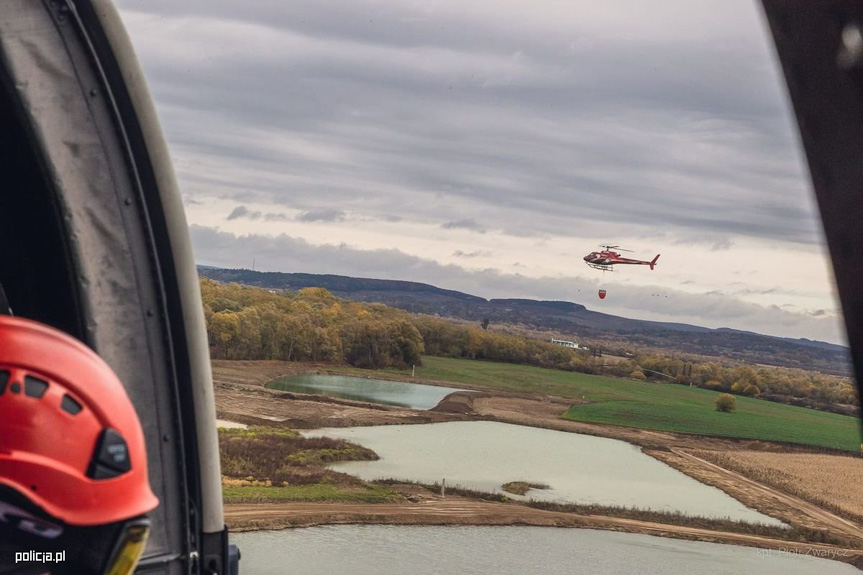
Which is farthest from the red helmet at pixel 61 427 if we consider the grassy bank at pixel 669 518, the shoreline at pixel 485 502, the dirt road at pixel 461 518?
the grassy bank at pixel 669 518

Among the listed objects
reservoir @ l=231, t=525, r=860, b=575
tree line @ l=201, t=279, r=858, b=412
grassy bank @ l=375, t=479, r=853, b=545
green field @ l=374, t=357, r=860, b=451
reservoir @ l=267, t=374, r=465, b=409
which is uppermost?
tree line @ l=201, t=279, r=858, b=412

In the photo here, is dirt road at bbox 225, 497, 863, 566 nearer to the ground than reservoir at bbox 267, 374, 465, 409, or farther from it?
nearer to the ground

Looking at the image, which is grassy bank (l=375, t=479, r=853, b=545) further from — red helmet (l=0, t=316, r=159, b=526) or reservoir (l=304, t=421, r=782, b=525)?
red helmet (l=0, t=316, r=159, b=526)

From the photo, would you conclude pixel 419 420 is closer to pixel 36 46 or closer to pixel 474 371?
pixel 474 371

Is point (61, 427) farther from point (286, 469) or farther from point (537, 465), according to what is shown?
point (537, 465)

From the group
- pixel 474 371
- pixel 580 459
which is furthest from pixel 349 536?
pixel 474 371

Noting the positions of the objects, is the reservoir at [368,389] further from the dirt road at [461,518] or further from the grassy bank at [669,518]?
the dirt road at [461,518]

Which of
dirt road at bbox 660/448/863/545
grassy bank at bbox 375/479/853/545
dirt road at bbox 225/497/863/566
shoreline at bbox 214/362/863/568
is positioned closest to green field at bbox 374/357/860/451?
shoreline at bbox 214/362/863/568
